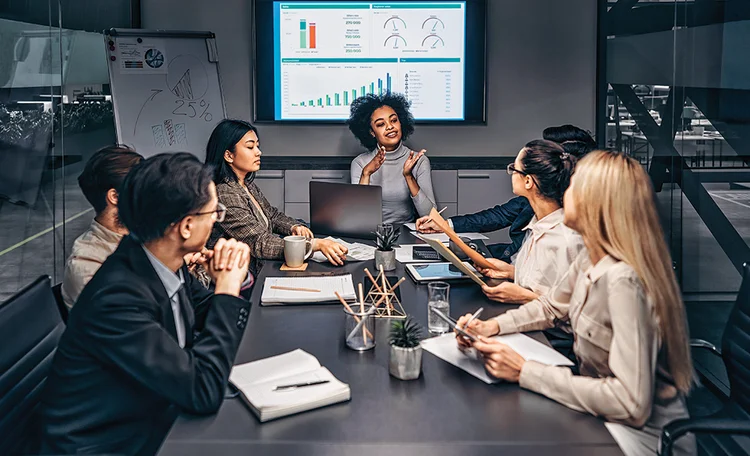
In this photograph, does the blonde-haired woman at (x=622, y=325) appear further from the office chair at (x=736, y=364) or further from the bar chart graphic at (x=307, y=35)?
the bar chart graphic at (x=307, y=35)

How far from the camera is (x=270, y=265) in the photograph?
2.90 m

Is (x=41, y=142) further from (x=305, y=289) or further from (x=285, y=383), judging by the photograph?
(x=285, y=383)

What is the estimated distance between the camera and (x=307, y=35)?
5480 mm

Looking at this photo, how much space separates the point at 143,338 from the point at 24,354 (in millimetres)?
481

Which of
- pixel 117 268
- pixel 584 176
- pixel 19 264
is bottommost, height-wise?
pixel 19 264

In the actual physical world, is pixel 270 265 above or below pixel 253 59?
below

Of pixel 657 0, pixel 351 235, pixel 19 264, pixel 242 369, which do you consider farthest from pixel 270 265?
pixel 657 0

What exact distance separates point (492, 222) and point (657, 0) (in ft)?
6.70

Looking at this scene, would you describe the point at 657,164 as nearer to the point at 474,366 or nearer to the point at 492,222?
the point at 492,222

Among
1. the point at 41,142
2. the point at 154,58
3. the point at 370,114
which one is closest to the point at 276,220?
the point at 41,142

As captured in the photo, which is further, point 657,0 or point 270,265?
point 657,0

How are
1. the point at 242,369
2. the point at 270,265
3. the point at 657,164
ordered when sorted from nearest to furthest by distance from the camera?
the point at 242,369 < the point at 270,265 < the point at 657,164

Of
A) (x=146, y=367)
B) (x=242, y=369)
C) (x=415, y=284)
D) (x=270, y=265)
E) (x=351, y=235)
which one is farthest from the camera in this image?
(x=351, y=235)

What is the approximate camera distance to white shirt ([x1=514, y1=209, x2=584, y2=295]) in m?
2.39
